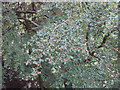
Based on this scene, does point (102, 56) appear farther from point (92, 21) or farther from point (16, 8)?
point (16, 8)

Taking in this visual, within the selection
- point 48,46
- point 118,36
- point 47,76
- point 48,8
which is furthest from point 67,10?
point 47,76

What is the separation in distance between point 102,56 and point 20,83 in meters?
2.74

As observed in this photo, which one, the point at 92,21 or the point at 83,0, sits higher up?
the point at 83,0

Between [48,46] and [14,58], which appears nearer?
[48,46]

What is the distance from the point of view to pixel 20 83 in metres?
4.07

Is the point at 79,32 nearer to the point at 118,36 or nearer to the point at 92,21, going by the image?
the point at 92,21

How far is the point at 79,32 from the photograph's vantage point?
4.65 feet

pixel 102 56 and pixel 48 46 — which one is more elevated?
pixel 48 46

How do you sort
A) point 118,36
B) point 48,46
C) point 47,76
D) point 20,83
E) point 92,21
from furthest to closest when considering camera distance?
point 20,83 → point 47,76 → point 118,36 → point 92,21 → point 48,46

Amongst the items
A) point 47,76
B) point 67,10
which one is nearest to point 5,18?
point 67,10

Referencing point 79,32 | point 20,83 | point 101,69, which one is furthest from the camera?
point 20,83

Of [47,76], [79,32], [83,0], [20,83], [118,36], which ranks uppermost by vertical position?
[83,0]

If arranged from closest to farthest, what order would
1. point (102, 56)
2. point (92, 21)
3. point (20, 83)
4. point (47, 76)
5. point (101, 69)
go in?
point (92, 21) < point (101, 69) < point (102, 56) < point (47, 76) < point (20, 83)

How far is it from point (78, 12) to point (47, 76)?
1589mm
